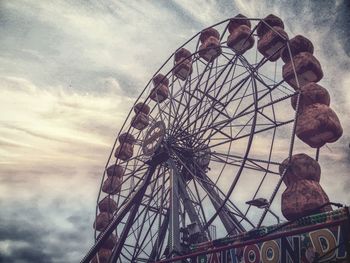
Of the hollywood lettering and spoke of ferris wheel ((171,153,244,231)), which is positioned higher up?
spoke of ferris wheel ((171,153,244,231))

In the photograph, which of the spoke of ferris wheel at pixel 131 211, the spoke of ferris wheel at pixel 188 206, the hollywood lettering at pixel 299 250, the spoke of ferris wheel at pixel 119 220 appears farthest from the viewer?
the spoke of ferris wheel at pixel 131 211

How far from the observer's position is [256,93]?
38.7 feet

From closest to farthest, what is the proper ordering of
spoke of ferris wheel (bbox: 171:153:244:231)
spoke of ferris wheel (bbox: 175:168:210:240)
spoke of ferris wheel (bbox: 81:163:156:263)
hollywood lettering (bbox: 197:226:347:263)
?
hollywood lettering (bbox: 197:226:347:263)
spoke of ferris wheel (bbox: 175:168:210:240)
spoke of ferris wheel (bbox: 171:153:244:231)
spoke of ferris wheel (bbox: 81:163:156:263)

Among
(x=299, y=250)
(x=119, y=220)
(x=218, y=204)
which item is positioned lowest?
(x=299, y=250)

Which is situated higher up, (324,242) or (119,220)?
(119,220)

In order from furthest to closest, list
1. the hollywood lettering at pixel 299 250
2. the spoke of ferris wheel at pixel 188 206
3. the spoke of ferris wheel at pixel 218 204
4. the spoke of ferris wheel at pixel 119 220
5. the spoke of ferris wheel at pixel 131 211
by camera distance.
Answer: the spoke of ferris wheel at pixel 131 211, the spoke of ferris wheel at pixel 119 220, the spoke of ferris wheel at pixel 218 204, the spoke of ferris wheel at pixel 188 206, the hollywood lettering at pixel 299 250

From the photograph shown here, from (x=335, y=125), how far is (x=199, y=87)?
8.07m

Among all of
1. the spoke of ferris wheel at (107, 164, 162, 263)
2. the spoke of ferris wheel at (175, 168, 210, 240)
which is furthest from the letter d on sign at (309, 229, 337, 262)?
the spoke of ferris wheel at (107, 164, 162, 263)

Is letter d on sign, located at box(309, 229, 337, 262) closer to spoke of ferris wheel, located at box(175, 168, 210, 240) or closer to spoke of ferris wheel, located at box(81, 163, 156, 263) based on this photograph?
spoke of ferris wheel, located at box(175, 168, 210, 240)

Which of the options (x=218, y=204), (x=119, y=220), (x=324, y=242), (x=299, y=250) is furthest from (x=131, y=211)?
(x=324, y=242)

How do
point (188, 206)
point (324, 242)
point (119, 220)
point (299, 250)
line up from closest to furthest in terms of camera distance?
point (324, 242) < point (299, 250) < point (188, 206) < point (119, 220)

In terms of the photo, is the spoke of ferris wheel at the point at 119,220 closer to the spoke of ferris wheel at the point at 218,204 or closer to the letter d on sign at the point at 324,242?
the spoke of ferris wheel at the point at 218,204

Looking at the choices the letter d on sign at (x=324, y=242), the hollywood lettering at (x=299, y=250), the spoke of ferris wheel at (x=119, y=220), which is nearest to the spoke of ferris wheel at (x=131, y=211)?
the spoke of ferris wheel at (x=119, y=220)

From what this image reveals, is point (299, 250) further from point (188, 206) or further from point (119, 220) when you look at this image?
point (119, 220)
